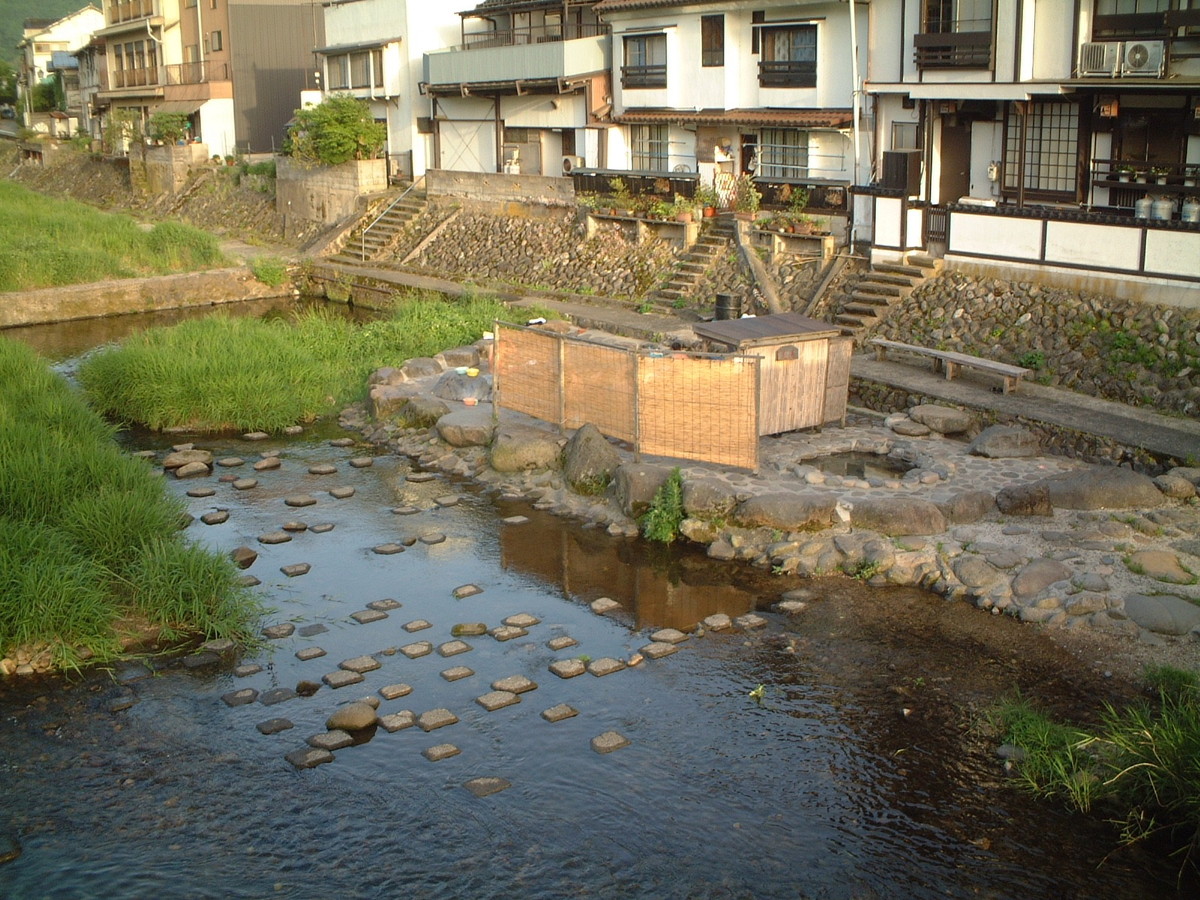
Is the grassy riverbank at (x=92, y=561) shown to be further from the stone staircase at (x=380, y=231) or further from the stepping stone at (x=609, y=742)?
the stone staircase at (x=380, y=231)

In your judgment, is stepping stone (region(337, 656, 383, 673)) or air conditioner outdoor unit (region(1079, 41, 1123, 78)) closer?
stepping stone (region(337, 656, 383, 673))

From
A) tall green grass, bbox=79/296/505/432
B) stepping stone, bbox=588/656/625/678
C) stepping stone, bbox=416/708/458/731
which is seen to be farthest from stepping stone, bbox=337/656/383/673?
tall green grass, bbox=79/296/505/432

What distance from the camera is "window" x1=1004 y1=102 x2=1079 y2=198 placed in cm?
2467

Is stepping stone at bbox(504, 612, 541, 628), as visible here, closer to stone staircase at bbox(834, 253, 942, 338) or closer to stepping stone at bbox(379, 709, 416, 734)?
stepping stone at bbox(379, 709, 416, 734)

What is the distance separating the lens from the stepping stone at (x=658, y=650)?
42.8 ft

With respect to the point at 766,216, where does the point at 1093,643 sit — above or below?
below

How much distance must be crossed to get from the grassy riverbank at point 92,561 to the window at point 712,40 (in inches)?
815

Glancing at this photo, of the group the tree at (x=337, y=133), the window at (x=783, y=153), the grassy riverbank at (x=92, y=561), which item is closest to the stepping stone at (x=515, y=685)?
the grassy riverbank at (x=92, y=561)

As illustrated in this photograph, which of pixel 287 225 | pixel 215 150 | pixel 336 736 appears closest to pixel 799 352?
pixel 336 736

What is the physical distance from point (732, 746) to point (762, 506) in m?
4.84

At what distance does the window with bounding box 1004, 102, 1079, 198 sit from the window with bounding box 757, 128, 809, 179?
6.08 meters

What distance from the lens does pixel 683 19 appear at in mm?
33125

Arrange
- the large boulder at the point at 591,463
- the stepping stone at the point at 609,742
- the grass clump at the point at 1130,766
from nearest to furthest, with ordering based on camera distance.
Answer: the grass clump at the point at 1130,766
the stepping stone at the point at 609,742
the large boulder at the point at 591,463

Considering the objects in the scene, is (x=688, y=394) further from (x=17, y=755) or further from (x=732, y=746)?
(x=17, y=755)
